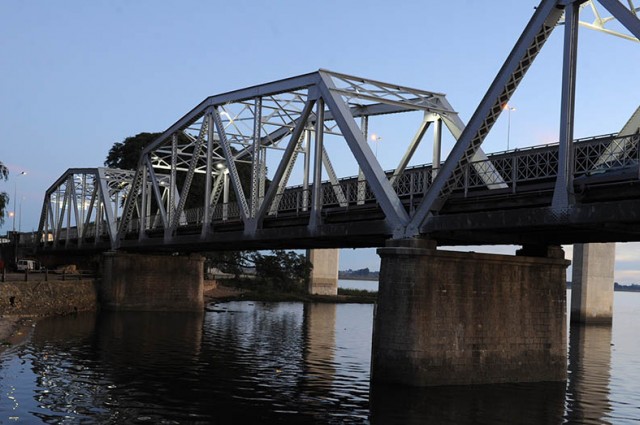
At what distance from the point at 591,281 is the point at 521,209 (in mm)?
49717

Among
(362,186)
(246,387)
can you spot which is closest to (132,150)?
(362,186)

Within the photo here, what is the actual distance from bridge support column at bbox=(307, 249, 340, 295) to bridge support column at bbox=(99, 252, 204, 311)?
38.2 m

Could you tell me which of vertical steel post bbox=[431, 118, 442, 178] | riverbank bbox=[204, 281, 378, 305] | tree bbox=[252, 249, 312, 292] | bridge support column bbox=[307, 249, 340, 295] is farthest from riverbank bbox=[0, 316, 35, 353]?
bridge support column bbox=[307, 249, 340, 295]

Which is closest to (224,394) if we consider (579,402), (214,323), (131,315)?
(579,402)

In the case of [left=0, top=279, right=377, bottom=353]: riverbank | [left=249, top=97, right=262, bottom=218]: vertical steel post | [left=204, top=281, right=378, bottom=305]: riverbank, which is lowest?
[left=204, top=281, right=378, bottom=305]: riverbank

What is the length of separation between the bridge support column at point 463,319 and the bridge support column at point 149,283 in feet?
121

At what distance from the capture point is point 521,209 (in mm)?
24578

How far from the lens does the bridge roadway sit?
22.0m

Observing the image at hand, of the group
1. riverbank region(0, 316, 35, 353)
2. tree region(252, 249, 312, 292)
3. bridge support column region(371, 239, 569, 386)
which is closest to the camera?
bridge support column region(371, 239, 569, 386)

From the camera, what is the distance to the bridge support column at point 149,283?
61.0m

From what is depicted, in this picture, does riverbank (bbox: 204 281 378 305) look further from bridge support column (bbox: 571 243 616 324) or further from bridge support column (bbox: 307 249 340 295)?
bridge support column (bbox: 571 243 616 324)

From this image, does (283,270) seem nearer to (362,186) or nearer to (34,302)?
(34,302)

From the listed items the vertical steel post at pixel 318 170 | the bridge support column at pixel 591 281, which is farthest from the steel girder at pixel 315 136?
the bridge support column at pixel 591 281

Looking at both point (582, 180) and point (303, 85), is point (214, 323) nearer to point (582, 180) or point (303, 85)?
point (303, 85)
